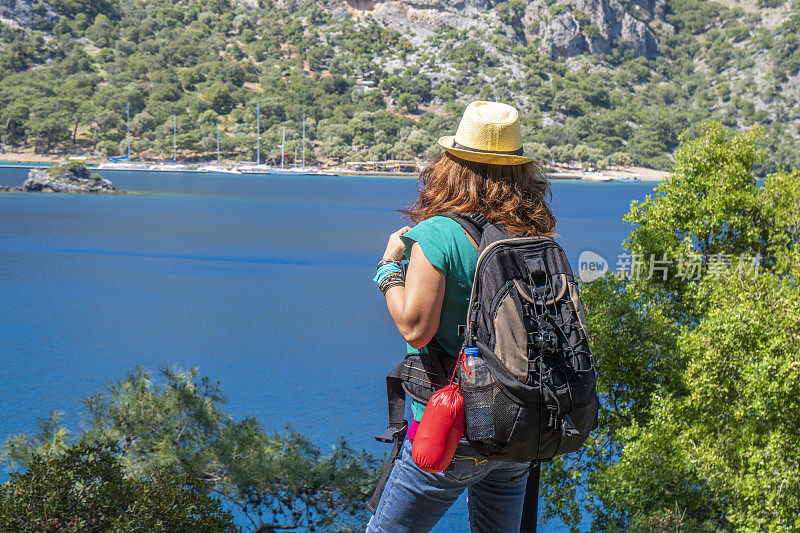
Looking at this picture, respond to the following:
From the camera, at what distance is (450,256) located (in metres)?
1.59

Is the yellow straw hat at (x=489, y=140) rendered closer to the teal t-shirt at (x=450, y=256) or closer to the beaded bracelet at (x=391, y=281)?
the teal t-shirt at (x=450, y=256)

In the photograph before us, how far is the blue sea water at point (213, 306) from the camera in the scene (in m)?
12.4

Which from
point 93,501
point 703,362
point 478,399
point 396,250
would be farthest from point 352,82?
point 478,399

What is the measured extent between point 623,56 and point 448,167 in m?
133

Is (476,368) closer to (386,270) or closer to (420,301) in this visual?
(420,301)

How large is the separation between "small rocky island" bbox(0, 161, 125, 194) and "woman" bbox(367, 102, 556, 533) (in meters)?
53.1

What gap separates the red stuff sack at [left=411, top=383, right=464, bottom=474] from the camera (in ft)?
5.25

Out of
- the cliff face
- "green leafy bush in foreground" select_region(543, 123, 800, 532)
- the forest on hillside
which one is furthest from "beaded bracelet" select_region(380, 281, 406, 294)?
the cliff face

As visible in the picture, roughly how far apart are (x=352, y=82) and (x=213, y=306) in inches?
3637

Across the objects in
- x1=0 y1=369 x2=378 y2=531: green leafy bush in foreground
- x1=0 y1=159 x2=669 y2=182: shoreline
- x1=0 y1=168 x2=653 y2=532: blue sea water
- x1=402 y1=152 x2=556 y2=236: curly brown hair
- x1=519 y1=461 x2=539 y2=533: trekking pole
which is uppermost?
x1=402 y1=152 x2=556 y2=236: curly brown hair

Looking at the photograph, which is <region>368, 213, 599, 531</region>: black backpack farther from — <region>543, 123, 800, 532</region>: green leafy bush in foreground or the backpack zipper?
<region>543, 123, 800, 532</region>: green leafy bush in foreground

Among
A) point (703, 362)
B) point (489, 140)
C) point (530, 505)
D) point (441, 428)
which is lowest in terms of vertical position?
point (703, 362)

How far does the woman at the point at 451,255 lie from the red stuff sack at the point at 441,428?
0.24 ft

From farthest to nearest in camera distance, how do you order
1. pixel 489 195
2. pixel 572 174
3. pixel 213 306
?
1. pixel 572 174
2. pixel 213 306
3. pixel 489 195
